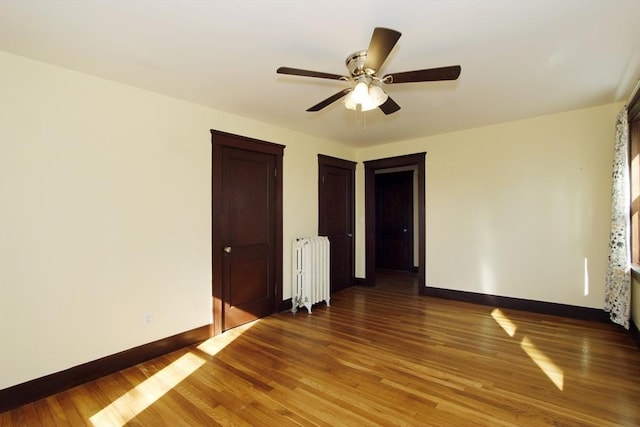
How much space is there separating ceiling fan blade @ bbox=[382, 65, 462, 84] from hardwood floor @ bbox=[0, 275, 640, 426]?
2.15 m

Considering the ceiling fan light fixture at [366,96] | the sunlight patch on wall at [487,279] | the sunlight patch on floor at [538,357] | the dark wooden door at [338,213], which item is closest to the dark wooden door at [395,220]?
the dark wooden door at [338,213]

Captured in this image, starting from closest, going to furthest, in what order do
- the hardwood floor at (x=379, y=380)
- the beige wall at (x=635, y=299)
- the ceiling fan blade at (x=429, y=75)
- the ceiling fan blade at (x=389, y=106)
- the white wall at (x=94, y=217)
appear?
the ceiling fan blade at (x=429, y=75)
the hardwood floor at (x=379, y=380)
the white wall at (x=94, y=217)
the ceiling fan blade at (x=389, y=106)
the beige wall at (x=635, y=299)

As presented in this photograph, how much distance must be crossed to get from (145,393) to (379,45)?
112 inches

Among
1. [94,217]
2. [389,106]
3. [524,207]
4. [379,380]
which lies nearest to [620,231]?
[524,207]

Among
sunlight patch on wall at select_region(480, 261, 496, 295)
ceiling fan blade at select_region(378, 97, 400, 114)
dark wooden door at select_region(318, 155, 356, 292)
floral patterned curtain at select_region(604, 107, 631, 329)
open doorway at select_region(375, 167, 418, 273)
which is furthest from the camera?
open doorway at select_region(375, 167, 418, 273)

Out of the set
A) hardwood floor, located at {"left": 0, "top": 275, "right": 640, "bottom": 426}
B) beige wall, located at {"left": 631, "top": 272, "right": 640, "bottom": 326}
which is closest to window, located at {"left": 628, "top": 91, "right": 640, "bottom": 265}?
beige wall, located at {"left": 631, "top": 272, "right": 640, "bottom": 326}

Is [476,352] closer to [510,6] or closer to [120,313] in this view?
[510,6]

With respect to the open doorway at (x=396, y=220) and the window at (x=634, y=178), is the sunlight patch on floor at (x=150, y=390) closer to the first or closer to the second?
the window at (x=634, y=178)

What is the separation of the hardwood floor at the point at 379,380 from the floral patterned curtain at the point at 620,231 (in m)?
0.31

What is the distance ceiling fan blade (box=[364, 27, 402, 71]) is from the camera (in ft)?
4.94

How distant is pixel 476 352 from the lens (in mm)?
2793

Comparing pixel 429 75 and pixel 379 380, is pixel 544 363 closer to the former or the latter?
pixel 379 380

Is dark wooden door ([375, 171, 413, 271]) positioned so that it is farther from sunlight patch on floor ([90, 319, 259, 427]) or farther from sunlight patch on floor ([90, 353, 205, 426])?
sunlight patch on floor ([90, 353, 205, 426])

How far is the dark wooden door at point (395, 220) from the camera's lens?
22.5ft
